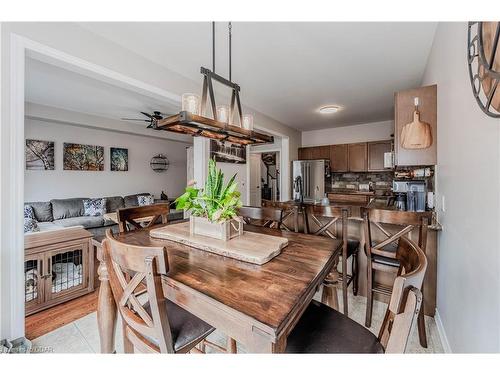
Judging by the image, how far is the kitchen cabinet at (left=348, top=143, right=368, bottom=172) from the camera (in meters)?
4.98

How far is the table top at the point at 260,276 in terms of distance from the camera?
0.77 meters

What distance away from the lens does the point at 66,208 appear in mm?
4395

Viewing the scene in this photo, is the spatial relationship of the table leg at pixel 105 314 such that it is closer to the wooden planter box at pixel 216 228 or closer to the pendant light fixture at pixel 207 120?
the wooden planter box at pixel 216 228

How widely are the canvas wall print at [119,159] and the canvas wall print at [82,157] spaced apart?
9.1 inches

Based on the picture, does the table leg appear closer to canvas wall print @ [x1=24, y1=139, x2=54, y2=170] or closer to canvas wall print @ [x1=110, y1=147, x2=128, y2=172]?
canvas wall print @ [x1=24, y1=139, x2=54, y2=170]

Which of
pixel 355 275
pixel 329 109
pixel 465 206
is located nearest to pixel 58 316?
pixel 355 275

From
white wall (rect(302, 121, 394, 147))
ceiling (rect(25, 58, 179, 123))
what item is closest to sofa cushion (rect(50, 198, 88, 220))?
ceiling (rect(25, 58, 179, 123))

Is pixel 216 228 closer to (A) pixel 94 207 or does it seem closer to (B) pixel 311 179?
(B) pixel 311 179

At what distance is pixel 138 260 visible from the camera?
83 centimetres

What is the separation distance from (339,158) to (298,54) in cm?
343

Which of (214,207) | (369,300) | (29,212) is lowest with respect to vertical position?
(369,300)

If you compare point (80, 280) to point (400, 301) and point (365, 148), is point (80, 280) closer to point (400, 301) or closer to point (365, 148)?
point (400, 301)

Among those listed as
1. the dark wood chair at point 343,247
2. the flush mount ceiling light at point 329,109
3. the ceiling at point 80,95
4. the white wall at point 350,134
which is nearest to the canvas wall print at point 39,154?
the ceiling at point 80,95

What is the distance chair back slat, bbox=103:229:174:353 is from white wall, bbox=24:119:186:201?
466 cm
